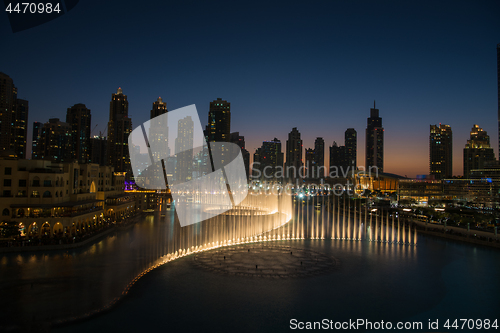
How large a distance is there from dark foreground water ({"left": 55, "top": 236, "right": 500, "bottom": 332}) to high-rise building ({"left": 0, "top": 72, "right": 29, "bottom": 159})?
98355mm

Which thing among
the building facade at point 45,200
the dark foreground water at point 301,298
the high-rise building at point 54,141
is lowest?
the dark foreground water at point 301,298

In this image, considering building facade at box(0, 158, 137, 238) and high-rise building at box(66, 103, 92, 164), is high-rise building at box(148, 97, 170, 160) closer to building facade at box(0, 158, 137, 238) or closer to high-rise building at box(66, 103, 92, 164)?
high-rise building at box(66, 103, 92, 164)

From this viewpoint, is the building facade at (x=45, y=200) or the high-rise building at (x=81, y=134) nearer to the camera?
the building facade at (x=45, y=200)

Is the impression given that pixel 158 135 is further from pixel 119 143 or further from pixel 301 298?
pixel 301 298

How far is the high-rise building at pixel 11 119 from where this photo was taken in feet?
314

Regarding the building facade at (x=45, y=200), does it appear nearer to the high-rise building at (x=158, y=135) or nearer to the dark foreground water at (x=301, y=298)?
the dark foreground water at (x=301, y=298)

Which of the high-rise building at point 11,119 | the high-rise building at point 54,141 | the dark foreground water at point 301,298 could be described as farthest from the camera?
the high-rise building at point 54,141

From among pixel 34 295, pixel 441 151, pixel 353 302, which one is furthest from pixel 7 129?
pixel 441 151

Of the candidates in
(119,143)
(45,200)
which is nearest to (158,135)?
(119,143)

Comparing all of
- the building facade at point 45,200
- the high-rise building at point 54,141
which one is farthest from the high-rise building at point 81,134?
the building facade at point 45,200

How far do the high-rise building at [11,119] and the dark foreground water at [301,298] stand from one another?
3872 inches

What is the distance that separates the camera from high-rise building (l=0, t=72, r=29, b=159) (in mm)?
95625

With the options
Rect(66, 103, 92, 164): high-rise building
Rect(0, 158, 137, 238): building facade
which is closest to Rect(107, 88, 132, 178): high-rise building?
Rect(66, 103, 92, 164): high-rise building

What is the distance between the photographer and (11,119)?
10075 centimetres
